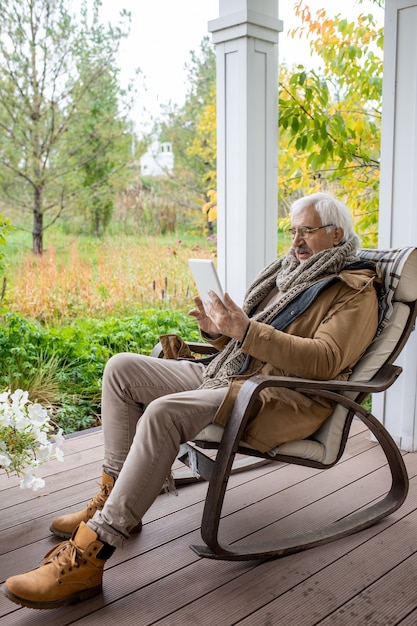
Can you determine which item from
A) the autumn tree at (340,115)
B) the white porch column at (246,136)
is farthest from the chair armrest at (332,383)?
the autumn tree at (340,115)

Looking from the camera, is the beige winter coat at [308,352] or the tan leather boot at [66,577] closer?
the tan leather boot at [66,577]

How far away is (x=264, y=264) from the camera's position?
3266 millimetres

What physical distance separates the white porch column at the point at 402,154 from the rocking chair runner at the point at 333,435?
0.52m

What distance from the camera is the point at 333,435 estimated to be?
2.19m

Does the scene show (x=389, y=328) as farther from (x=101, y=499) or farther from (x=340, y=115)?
(x=340, y=115)

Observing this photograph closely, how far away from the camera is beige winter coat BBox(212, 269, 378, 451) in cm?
207

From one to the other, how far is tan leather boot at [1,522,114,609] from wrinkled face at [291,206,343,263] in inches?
49.3

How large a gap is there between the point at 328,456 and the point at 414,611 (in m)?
0.53

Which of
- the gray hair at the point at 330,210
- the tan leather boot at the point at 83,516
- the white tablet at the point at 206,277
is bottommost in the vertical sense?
the tan leather boot at the point at 83,516

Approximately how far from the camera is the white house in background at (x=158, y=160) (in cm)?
603

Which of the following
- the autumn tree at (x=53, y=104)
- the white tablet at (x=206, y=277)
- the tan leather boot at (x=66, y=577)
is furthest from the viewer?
the autumn tree at (x=53, y=104)

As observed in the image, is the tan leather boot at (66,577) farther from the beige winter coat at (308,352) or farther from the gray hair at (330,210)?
the gray hair at (330,210)

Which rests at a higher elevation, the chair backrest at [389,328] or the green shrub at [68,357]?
the chair backrest at [389,328]

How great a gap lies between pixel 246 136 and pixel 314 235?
895 millimetres
